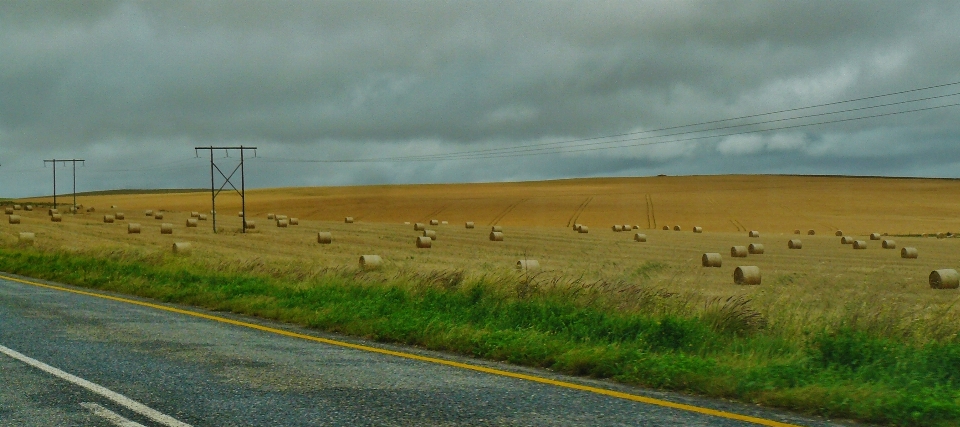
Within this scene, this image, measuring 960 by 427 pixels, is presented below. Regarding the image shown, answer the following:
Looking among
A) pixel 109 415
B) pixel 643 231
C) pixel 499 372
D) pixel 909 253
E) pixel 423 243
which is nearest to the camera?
pixel 109 415

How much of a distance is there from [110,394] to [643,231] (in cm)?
5512

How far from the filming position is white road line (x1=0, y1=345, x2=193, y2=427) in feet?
24.1

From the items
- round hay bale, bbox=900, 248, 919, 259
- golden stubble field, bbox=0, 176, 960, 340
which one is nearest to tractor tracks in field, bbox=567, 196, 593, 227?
golden stubble field, bbox=0, 176, 960, 340

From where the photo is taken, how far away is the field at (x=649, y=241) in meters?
16.8

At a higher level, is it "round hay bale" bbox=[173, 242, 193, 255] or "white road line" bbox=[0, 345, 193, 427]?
"white road line" bbox=[0, 345, 193, 427]

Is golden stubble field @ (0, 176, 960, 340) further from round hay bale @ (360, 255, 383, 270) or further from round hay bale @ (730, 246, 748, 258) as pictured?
round hay bale @ (730, 246, 748, 258)

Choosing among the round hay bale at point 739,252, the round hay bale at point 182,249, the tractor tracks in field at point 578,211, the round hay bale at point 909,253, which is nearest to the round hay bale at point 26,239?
the round hay bale at point 182,249

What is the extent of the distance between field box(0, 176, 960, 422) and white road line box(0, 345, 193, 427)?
19.4 feet

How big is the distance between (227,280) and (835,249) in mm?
35483

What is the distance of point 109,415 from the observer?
24.7 ft

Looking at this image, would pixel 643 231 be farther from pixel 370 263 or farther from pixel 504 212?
pixel 370 263

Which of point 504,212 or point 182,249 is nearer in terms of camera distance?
point 182,249

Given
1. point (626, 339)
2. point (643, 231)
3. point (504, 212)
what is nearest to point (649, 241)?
point (643, 231)

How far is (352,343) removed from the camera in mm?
12227
